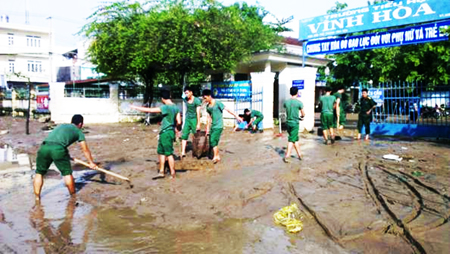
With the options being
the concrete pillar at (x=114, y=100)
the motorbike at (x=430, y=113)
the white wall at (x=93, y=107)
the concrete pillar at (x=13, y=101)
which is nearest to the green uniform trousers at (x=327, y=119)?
the motorbike at (x=430, y=113)

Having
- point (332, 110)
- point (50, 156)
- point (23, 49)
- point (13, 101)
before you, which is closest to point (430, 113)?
point (332, 110)

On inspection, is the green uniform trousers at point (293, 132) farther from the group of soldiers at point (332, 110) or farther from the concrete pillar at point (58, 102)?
the concrete pillar at point (58, 102)

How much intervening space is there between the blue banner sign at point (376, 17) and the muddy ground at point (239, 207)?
425 cm

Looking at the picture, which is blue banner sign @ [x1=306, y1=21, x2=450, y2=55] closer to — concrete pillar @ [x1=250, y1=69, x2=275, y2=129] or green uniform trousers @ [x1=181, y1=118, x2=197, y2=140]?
concrete pillar @ [x1=250, y1=69, x2=275, y2=129]

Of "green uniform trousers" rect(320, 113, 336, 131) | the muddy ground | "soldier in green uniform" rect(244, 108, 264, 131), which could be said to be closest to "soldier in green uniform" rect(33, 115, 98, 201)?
the muddy ground

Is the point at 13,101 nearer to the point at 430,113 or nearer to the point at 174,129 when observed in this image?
the point at 174,129

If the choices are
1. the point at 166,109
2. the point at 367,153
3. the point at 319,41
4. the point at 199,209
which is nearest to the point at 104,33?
the point at 319,41

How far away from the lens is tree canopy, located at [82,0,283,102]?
15.3 m

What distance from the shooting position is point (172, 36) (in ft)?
50.1

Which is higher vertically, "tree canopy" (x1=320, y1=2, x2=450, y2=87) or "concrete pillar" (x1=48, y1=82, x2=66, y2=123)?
"tree canopy" (x1=320, y1=2, x2=450, y2=87)

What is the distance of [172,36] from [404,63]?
1414cm

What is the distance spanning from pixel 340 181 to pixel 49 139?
4.66 metres

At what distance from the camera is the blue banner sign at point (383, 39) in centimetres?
1086

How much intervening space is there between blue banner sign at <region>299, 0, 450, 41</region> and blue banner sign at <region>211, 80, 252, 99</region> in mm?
2912
